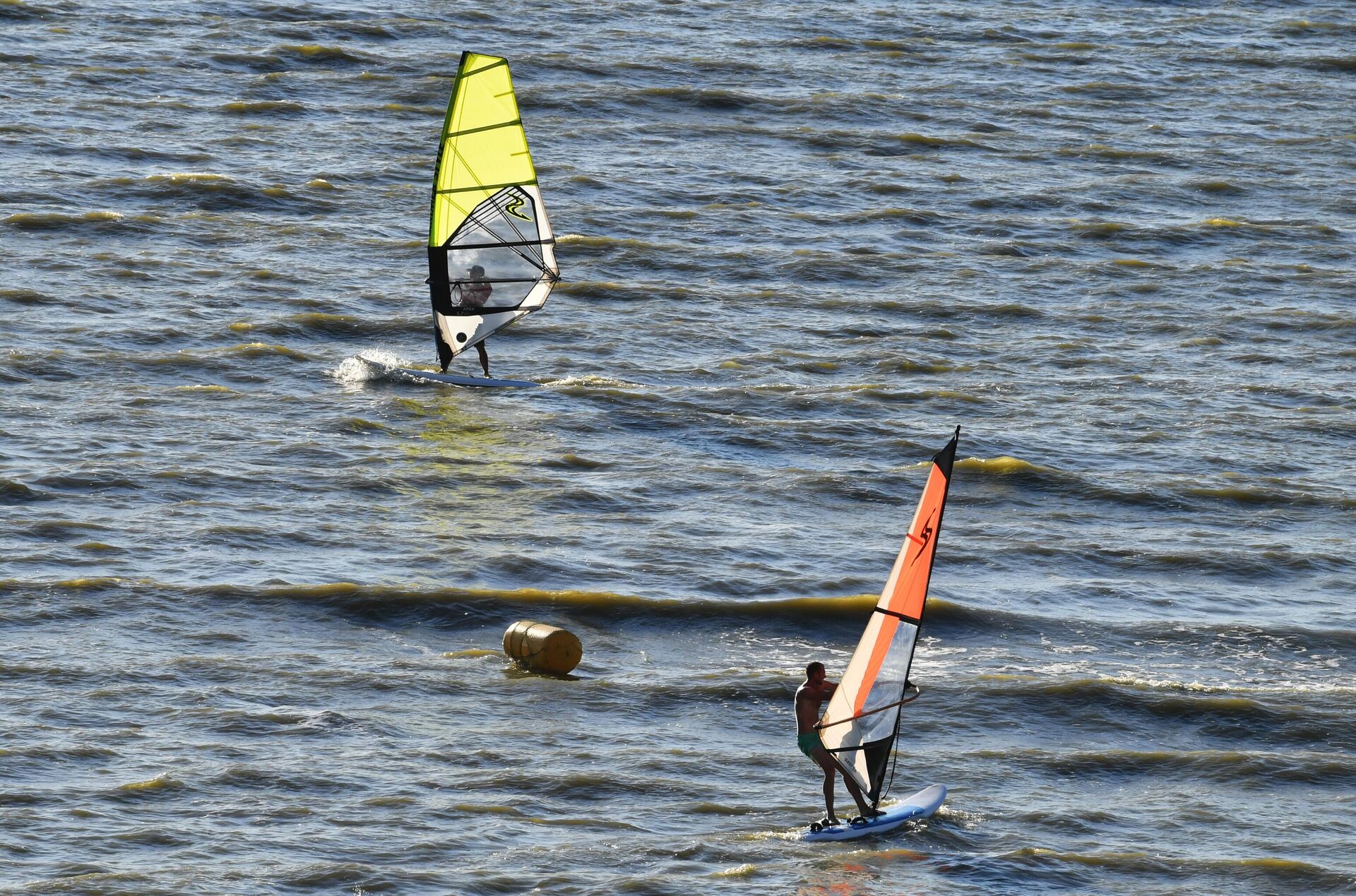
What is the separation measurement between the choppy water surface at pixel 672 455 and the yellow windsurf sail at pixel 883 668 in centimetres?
114

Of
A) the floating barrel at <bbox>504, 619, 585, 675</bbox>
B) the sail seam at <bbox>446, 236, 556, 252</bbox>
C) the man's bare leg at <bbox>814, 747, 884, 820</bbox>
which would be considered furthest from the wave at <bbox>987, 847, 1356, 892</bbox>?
the sail seam at <bbox>446, 236, 556, 252</bbox>

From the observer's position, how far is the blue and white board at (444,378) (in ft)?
127

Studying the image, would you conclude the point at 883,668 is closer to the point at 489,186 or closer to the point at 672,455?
the point at 672,455

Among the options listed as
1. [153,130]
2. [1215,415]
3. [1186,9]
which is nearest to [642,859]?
[1215,415]

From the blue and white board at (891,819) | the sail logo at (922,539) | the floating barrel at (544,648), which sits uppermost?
the sail logo at (922,539)

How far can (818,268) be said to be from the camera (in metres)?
47.2

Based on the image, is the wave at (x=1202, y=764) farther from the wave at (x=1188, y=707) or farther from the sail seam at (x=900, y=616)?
the sail seam at (x=900, y=616)

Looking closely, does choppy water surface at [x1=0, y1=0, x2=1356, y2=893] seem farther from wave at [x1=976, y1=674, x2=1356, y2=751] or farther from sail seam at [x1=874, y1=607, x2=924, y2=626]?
sail seam at [x1=874, y1=607, x2=924, y2=626]

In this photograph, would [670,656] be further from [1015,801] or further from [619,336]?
[619,336]

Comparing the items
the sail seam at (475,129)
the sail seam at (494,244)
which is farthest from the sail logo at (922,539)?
the sail seam at (475,129)

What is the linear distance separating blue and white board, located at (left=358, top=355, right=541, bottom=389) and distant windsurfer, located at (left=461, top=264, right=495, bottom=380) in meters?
0.20

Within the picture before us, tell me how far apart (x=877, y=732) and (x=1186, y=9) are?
55025 mm

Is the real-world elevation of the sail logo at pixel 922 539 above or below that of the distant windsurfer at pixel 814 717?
above

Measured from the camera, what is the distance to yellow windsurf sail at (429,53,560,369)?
38406mm
